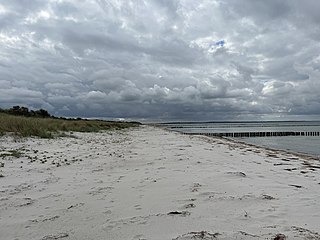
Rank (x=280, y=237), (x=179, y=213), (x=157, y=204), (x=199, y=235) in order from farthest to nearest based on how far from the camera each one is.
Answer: (x=157, y=204) → (x=179, y=213) → (x=199, y=235) → (x=280, y=237)

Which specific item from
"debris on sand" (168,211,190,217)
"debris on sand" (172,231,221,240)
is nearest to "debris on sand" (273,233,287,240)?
"debris on sand" (172,231,221,240)

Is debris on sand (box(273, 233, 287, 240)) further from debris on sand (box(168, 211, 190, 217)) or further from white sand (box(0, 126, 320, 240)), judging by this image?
debris on sand (box(168, 211, 190, 217))

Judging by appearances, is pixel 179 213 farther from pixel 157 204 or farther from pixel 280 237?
pixel 280 237

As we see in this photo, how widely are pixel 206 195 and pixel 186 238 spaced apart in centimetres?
224

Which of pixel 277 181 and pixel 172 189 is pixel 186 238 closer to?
Answer: pixel 172 189

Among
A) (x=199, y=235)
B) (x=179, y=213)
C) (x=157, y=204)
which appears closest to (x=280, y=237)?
(x=199, y=235)

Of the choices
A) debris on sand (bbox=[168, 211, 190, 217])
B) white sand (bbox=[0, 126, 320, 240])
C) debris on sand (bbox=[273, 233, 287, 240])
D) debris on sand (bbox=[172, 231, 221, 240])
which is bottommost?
white sand (bbox=[0, 126, 320, 240])

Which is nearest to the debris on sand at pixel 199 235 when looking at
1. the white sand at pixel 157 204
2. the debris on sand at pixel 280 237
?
the white sand at pixel 157 204

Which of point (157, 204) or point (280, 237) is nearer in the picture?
point (280, 237)

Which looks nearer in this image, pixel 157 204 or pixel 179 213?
pixel 179 213

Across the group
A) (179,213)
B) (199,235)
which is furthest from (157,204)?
(199,235)

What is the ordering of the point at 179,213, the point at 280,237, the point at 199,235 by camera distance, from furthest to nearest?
the point at 179,213 → the point at 199,235 → the point at 280,237

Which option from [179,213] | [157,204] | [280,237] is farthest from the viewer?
[157,204]

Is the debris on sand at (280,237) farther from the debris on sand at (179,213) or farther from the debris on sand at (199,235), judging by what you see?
the debris on sand at (179,213)
